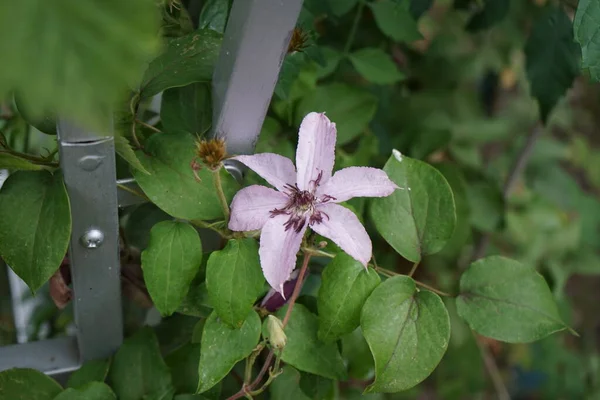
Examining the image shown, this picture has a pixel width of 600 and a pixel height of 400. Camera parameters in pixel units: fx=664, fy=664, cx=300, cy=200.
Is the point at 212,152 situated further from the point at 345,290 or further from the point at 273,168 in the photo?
the point at 345,290

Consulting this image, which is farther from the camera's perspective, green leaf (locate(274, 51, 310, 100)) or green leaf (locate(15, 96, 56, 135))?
green leaf (locate(274, 51, 310, 100))

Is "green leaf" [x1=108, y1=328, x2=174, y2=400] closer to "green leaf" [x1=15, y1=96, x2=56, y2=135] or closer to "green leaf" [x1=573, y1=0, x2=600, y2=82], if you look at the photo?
"green leaf" [x1=15, y1=96, x2=56, y2=135]

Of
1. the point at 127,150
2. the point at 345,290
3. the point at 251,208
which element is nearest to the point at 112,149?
the point at 127,150

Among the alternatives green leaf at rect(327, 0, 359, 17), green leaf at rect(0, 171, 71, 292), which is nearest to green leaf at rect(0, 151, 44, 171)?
green leaf at rect(0, 171, 71, 292)

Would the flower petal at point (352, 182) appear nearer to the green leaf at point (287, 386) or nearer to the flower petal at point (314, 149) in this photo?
the flower petal at point (314, 149)

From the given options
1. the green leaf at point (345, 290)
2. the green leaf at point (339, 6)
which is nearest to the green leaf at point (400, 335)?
the green leaf at point (345, 290)
